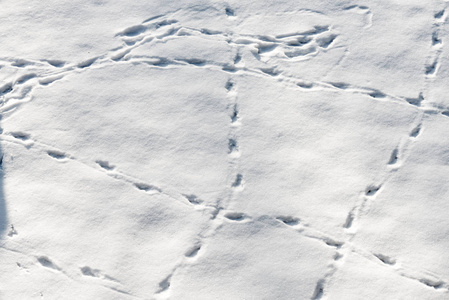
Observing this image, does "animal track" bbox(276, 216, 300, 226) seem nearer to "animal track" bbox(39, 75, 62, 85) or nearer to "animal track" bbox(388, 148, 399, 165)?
"animal track" bbox(388, 148, 399, 165)

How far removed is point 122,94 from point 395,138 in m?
1.21

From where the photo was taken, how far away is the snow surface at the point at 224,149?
204cm

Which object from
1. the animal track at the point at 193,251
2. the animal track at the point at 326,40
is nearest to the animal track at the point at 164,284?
the animal track at the point at 193,251

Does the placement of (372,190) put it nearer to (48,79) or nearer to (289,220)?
(289,220)

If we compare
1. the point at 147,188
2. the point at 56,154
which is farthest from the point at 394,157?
the point at 56,154

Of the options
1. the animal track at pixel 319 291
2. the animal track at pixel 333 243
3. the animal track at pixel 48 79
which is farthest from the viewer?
the animal track at pixel 48 79

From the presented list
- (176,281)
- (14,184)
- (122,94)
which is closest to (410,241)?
(176,281)

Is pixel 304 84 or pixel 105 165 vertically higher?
pixel 304 84

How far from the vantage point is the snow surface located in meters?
2.04

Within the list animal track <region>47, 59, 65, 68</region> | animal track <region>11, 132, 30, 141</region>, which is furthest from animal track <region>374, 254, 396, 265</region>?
animal track <region>47, 59, 65, 68</region>

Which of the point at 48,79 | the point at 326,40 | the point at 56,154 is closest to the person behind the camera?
the point at 56,154

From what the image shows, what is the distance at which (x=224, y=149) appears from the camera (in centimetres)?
234

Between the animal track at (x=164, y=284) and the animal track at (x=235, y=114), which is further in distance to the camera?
the animal track at (x=235, y=114)

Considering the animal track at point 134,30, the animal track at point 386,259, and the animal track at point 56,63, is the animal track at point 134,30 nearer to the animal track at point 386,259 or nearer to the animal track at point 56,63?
the animal track at point 56,63
